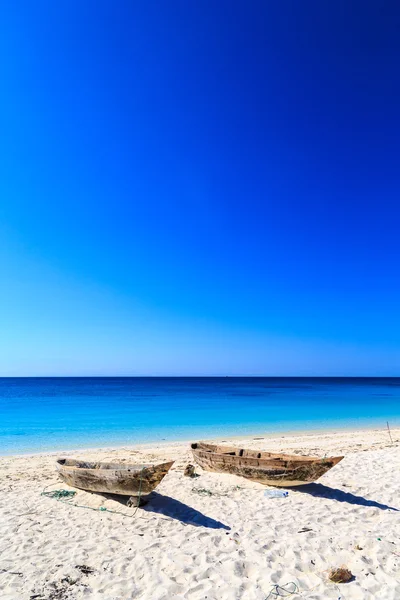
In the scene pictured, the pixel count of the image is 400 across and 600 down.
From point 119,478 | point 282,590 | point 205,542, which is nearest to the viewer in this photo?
point 282,590

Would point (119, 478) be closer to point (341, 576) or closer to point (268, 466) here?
point (268, 466)

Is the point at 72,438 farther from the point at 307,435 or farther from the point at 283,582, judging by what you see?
the point at 283,582

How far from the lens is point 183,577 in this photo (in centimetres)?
534

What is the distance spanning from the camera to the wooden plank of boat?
7980 millimetres

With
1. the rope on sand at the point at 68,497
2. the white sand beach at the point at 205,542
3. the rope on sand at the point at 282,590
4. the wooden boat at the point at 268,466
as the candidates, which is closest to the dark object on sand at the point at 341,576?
the white sand beach at the point at 205,542

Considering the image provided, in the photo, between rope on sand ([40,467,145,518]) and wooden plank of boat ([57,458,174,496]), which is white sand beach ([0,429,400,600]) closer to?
rope on sand ([40,467,145,518])

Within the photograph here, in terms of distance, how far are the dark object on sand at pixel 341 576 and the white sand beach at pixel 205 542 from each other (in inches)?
3.7

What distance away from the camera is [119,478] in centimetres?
835

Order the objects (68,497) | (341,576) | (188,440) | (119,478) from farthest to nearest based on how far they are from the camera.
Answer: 1. (188,440)
2. (68,497)
3. (119,478)
4. (341,576)

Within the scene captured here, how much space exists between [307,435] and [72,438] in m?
13.6

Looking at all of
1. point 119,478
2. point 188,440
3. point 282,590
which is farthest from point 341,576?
point 188,440

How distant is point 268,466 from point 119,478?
3.94m

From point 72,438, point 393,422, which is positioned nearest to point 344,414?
point 393,422

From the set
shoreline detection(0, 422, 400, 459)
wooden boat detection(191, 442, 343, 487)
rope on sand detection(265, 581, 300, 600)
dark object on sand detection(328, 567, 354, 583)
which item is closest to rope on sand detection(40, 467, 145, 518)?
wooden boat detection(191, 442, 343, 487)
